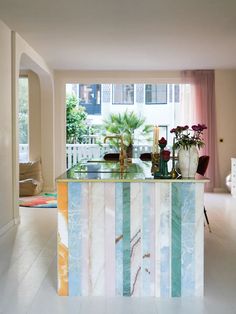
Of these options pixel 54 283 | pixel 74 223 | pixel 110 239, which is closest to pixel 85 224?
pixel 74 223

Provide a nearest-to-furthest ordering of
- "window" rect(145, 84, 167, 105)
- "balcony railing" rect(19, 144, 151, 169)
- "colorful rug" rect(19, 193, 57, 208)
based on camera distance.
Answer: "colorful rug" rect(19, 193, 57, 208) → "balcony railing" rect(19, 144, 151, 169) → "window" rect(145, 84, 167, 105)

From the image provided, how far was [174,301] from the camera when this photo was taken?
2.94 metres

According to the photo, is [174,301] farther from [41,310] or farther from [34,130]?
[34,130]

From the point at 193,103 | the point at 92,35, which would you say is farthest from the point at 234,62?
the point at 92,35

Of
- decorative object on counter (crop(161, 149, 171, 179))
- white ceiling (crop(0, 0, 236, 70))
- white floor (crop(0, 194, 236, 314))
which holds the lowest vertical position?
white floor (crop(0, 194, 236, 314))

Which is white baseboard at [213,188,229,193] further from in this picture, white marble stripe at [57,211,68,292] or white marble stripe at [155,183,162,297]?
white marble stripe at [57,211,68,292]

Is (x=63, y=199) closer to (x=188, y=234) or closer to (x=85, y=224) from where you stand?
(x=85, y=224)

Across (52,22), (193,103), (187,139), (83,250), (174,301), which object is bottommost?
(174,301)

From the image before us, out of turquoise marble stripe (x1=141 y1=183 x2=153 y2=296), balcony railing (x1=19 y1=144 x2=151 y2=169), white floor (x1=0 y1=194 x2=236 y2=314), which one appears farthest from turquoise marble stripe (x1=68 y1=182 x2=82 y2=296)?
balcony railing (x1=19 y1=144 x2=151 y2=169)

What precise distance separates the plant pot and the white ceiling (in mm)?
1920

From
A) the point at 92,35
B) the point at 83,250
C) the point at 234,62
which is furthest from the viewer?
the point at 234,62

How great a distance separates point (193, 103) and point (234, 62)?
1.29 m

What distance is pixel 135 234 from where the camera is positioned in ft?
9.82

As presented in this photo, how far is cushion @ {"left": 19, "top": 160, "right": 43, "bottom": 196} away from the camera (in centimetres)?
809
